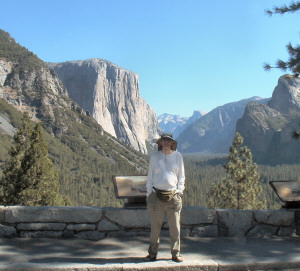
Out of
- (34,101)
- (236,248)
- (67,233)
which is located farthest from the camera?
(34,101)

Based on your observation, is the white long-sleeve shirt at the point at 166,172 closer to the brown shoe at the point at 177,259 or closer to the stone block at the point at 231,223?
the brown shoe at the point at 177,259

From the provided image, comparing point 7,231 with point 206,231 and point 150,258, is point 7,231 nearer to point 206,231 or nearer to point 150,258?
point 150,258

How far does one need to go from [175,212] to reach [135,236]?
5.49 ft

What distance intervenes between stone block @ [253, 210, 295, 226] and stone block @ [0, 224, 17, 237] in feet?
14.5

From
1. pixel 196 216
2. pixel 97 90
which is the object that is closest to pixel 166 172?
pixel 196 216

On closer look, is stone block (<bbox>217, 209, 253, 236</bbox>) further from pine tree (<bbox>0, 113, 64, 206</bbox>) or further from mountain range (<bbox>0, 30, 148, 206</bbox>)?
mountain range (<bbox>0, 30, 148, 206</bbox>)

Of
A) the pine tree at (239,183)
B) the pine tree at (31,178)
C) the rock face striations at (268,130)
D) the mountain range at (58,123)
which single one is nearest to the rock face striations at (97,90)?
the mountain range at (58,123)

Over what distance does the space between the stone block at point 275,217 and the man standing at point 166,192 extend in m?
2.40

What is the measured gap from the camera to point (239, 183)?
20734mm

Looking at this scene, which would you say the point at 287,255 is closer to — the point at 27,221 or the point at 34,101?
the point at 27,221

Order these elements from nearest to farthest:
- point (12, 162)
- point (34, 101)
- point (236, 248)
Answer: point (236, 248), point (12, 162), point (34, 101)

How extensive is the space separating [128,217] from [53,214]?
132cm

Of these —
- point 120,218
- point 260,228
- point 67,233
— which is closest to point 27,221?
point 67,233

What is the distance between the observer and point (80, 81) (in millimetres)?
186875
